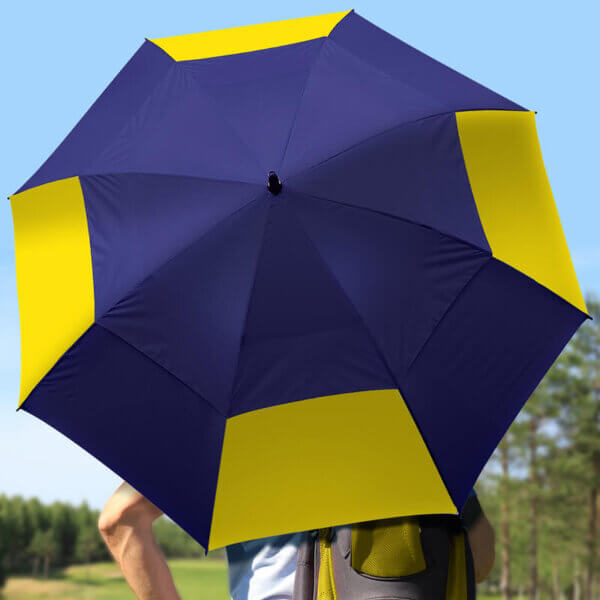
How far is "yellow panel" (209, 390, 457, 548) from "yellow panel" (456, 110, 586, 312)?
743mm

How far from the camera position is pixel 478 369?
104 inches

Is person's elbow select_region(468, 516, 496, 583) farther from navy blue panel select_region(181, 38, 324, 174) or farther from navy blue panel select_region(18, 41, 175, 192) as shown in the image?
navy blue panel select_region(18, 41, 175, 192)

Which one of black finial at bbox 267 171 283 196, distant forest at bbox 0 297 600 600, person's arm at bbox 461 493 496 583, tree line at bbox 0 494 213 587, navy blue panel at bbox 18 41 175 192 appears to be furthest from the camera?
tree line at bbox 0 494 213 587

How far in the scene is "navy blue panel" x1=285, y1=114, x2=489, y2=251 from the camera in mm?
2490

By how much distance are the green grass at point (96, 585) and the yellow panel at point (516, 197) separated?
4388 centimetres

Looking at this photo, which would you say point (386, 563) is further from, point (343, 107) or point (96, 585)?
point (96, 585)

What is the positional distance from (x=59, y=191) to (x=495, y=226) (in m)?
1.59

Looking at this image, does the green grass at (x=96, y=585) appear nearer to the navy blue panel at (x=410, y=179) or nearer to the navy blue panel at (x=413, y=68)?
the navy blue panel at (x=413, y=68)

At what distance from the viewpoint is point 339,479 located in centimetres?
251

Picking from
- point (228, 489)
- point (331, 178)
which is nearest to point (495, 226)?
point (331, 178)

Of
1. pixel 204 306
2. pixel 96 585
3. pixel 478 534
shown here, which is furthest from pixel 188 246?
pixel 96 585

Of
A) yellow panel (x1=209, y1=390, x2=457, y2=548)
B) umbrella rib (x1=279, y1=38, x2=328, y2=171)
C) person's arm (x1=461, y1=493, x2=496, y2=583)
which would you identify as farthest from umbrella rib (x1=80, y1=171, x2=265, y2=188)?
person's arm (x1=461, y1=493, x2=496, y2=583)

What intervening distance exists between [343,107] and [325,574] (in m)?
1.50

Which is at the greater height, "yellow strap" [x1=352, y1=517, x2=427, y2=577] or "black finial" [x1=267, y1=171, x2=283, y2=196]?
"black finial" [x1=267, y1=171, x2=283, y2=196]
